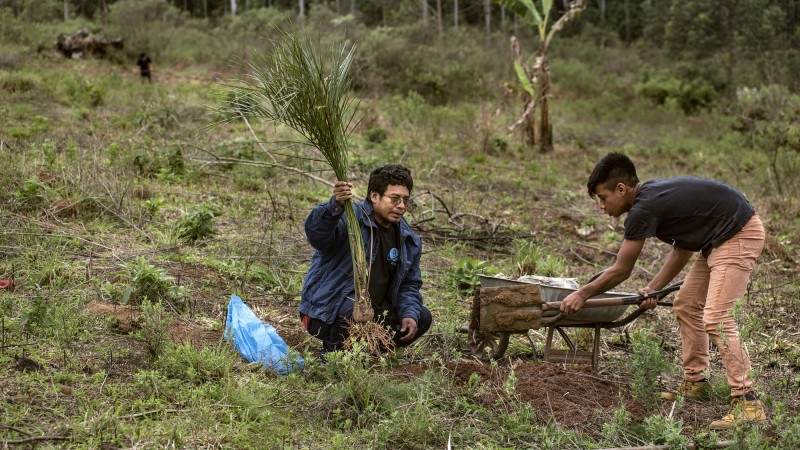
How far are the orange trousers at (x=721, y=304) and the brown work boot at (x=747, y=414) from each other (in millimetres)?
61

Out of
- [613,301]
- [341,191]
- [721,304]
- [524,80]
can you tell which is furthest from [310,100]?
[524,80]

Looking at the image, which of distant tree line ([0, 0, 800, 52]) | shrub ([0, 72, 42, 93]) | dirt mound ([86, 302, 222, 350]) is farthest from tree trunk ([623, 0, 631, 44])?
dirt mound ([86, 302, 222, 350])

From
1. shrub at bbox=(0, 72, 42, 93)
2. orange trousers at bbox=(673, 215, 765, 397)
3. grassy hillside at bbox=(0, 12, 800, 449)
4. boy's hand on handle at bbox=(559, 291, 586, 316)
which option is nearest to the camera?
grassy hillside at bbox=(0, 12, 800, 449)

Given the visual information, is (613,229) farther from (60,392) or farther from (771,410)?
(60,392)

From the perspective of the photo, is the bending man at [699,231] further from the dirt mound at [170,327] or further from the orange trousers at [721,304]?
the dirt mound at [170,327]

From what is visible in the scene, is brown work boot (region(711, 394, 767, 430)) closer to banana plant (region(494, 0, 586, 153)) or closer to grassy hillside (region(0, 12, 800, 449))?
grassy hillside (region(0, 12, 800, 449))

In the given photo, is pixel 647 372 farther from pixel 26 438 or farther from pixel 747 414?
pixel 26 438

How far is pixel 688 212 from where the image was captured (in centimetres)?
454

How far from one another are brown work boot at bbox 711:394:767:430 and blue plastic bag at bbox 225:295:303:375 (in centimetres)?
235

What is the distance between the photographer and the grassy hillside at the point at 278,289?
402 cm

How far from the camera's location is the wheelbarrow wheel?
16.7ft

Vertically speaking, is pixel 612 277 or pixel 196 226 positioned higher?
pixel 612 277

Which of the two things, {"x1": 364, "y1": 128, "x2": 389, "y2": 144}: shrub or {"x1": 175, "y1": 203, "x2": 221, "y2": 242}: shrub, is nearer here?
{"x1": 175, "y1": 203, "x2": 221, "y2": 242}: shrub

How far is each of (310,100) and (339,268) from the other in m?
1.06
